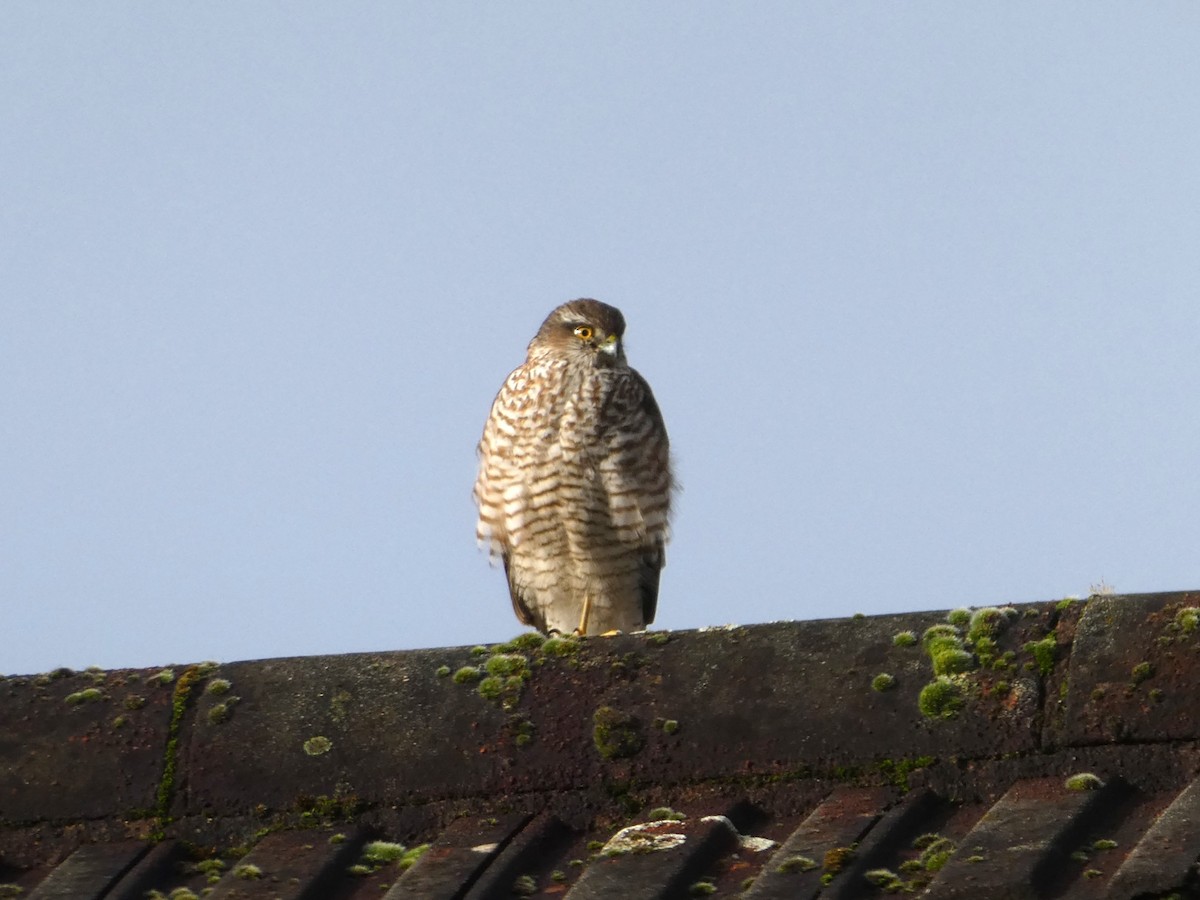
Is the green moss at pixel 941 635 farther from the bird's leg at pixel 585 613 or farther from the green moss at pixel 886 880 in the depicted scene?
the bird's leg at pixel 585 613

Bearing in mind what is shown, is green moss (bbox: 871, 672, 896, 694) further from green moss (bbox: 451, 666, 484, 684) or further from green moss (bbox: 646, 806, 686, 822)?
green moss (bbox: 451, 666, 484, 684)

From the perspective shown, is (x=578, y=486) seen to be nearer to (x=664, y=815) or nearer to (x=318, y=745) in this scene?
(x=318, y=745)

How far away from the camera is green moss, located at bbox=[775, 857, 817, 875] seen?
3094mm

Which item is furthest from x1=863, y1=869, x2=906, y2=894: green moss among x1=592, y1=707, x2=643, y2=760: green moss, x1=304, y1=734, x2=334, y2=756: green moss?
x1=304, y1=734, x2=334, y2=756: green moss

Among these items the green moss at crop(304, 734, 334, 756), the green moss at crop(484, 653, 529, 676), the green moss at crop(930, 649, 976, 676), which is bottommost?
the green moss at crop(304, 734, 334, 756)

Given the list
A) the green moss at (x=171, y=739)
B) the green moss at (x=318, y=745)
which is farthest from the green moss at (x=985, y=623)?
the green moss at (x=171, y=739)

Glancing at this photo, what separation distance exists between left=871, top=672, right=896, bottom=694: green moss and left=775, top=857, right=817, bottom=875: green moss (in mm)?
514

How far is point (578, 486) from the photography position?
723cm

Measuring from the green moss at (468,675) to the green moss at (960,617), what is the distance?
97cm

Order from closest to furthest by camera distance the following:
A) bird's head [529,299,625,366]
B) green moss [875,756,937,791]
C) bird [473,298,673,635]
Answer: green moss [875,756,937,791] < bird [473,298,673,635] < bird's head [529,299,625,366]

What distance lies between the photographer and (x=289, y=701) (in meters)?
3.96

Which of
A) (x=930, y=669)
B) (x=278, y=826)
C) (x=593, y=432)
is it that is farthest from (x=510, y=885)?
(x=593, y=432)

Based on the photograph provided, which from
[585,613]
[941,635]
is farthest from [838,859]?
[585,613]

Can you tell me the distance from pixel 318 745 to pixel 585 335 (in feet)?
13.6
